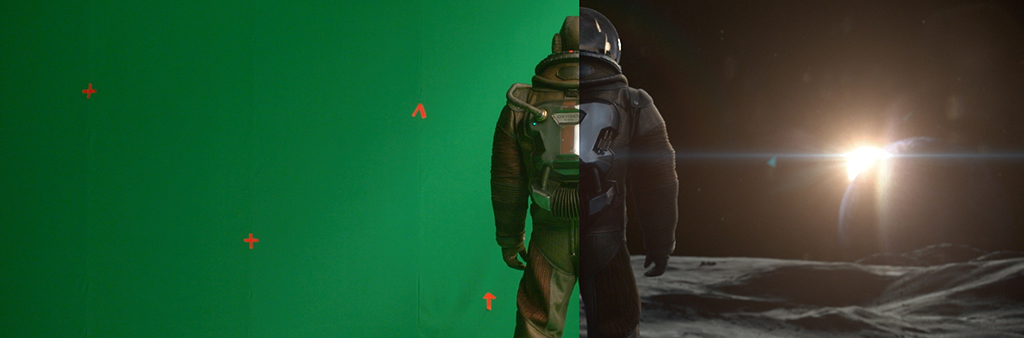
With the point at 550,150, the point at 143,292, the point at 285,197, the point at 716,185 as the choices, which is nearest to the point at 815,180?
the point at 716,185

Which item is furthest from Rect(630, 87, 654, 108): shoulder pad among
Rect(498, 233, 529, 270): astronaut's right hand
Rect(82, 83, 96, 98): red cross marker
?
Rect(82, 83, 96, 98): red cross marker

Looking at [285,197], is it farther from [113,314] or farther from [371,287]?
[113,314]

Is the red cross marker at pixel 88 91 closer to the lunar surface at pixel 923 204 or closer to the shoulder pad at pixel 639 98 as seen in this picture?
the shoulder pad at pixel 639 98

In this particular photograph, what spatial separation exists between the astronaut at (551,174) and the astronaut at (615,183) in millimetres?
276

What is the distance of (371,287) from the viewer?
209 cm

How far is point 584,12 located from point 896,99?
1.54ft

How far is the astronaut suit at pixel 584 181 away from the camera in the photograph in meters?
0.81

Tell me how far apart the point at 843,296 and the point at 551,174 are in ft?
2.83

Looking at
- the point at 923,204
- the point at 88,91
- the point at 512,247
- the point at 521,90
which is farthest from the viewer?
the point at 88,91

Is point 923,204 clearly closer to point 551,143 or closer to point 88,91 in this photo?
point 551,143

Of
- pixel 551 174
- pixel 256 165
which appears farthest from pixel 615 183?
pixel 256 165

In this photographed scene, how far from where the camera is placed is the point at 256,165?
2041 mm

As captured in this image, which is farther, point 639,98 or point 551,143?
point 551,143

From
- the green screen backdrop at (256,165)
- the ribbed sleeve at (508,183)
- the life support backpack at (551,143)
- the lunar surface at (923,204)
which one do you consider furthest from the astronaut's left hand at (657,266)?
the green screen backdrop at (256,165)
